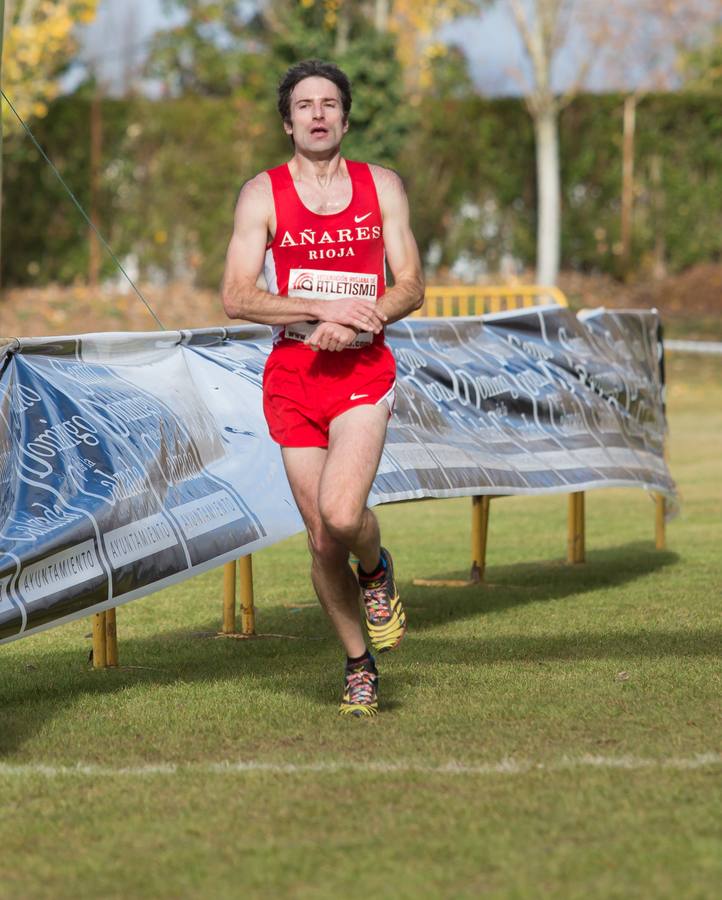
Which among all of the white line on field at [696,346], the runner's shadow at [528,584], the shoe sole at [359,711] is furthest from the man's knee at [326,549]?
the white line on field at [696,346]

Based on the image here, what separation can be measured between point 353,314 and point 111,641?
2259mm

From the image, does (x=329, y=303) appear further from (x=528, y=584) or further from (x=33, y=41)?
(x=33, y=41)

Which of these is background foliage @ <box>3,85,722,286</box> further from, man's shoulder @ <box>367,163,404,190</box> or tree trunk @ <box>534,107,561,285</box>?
man's shoulder @ <box>367,163,404,190</box>

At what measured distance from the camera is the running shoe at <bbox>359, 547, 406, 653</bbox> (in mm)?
6109

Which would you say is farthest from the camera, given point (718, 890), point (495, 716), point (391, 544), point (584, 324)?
point (391, 544)

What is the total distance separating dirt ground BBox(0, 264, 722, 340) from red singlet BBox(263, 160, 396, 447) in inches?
941

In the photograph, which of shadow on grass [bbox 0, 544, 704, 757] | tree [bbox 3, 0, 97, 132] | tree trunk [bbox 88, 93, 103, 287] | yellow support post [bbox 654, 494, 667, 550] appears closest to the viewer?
shadow on grass [bbox 0, 544, 704, 757]

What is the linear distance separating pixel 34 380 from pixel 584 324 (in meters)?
4.62

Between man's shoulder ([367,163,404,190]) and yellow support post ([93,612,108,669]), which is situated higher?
man's shoulder ([367,163,404,190])

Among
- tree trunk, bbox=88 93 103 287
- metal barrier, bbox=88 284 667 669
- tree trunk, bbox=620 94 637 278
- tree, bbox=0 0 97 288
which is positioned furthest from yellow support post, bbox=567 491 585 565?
tree trunk, bbox=620 94 637 278

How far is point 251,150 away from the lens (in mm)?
33094

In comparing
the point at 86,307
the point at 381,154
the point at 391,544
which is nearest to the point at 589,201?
the point at 381,154

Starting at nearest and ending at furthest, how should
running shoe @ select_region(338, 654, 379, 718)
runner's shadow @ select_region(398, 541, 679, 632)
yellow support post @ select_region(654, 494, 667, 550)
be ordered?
running shoe @ select_region(338, 654, 379, 718) → runner's shadow @ select_region(398, 541, 679, 632) → yellow support post @ select_region(654, 494, 667, 550)

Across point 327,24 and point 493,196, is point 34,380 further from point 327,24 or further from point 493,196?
point 493,196
